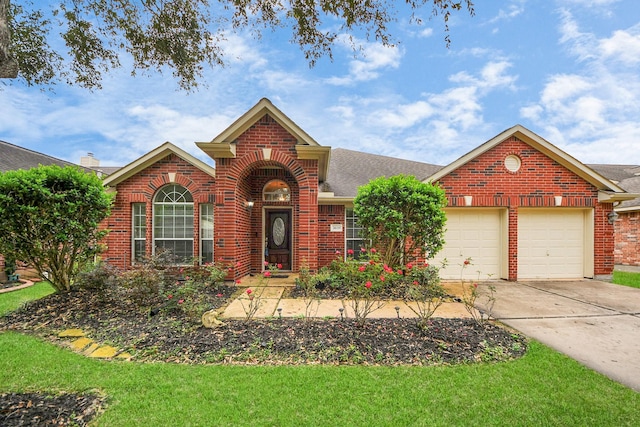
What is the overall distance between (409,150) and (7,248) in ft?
59.3

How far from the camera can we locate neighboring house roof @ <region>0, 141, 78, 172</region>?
37.0 feet

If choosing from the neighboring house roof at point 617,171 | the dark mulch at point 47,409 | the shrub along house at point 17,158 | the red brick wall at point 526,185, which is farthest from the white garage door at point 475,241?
the shrub along house at point 17,158

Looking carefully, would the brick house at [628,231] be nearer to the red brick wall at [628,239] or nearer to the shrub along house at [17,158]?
the red brick wall at [628,239]

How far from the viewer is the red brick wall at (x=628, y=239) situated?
39.1 feet

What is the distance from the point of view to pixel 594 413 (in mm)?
2564

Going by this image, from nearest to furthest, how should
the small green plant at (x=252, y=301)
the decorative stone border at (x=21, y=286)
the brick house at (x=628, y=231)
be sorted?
the small green plant at (x=252, y=301)
the decorative stone border at (x=21, y=286)
the brick house at (x=628, y=231)

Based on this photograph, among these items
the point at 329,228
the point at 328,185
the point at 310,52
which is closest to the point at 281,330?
the point at 310,52

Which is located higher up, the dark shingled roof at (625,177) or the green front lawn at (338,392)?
the dark shingled roof at (625,177)

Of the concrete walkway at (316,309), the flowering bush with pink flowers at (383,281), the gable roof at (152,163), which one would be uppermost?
the gable roof at (152,163)

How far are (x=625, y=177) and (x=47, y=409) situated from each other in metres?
22.8

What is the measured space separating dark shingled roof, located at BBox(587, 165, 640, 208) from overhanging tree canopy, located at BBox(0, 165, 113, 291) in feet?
61.4

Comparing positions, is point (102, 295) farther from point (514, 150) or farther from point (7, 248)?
point (514, 150)

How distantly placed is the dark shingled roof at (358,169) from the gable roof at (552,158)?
1481mm

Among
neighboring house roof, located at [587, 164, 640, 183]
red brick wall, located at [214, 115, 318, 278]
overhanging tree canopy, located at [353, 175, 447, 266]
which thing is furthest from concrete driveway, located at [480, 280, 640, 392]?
neighboring house roof, located at [587, 164, 640, 183]
